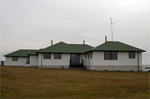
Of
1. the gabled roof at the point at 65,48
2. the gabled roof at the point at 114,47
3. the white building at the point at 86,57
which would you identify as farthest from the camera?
the gabled roof at the point at 65,48

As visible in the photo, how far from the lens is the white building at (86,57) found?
31.2 metres

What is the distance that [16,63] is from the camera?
146ft

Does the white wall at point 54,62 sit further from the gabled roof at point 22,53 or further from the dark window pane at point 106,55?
the gabled roof at point 22,53

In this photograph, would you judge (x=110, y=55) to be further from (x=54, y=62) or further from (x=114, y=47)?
(x=54, y=62)

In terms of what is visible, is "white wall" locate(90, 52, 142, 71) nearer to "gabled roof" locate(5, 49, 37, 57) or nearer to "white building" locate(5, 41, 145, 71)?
"white building" locate(5, 41, 145, 71)

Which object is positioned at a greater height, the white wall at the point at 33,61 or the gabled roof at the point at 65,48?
the gabled roof at the point at 65,48

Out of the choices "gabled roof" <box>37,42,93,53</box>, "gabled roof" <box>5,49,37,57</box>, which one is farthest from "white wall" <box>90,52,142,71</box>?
"gabled roof" <box>5,49,37,57</box>

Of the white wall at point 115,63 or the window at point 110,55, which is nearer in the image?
the white wall at point 115,63

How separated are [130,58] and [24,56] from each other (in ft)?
73.8

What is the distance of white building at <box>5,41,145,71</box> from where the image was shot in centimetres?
3119

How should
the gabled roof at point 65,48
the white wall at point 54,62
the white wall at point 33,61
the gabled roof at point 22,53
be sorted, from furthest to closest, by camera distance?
the gabled roof at point 22,53 → the white wall at point 33,61 → the gabled roof at point 65,48 → the white wall at point 54,62

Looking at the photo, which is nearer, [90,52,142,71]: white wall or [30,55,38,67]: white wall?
[90,52,142,71]: white wall

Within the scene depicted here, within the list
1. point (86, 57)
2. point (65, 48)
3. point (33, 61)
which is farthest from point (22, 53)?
point (86, 57)

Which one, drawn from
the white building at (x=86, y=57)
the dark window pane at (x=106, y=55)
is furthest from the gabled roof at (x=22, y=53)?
the dark window pane at (x=106, y=55)
